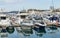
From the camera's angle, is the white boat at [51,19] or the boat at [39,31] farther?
the white boat at [51,19]

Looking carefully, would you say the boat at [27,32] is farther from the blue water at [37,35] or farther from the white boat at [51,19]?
the white boat at [51,19]

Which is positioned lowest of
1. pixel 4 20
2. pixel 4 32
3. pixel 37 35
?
pixel 37 35

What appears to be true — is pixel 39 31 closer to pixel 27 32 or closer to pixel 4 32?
pixel 27 32

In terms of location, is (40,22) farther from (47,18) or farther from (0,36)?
(0,36)

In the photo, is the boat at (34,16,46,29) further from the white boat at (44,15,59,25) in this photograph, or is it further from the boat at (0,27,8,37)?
the boat at (0,27,8,37)

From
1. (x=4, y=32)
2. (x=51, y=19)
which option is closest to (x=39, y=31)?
(x=51, y=19)

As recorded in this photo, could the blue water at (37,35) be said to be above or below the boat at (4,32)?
below

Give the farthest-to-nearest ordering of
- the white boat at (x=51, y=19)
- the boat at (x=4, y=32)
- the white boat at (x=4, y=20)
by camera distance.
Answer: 1. the white boat at (x=51, y=19)
2. the white boat at (x=4, y=20)
3. the boat at (x=4, y=32)

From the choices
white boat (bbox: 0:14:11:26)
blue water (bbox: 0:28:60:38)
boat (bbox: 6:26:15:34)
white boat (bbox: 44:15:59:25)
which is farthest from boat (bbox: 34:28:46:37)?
white boat (bbox: 0:14:11:26)

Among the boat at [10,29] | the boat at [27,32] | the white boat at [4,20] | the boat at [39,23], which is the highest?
the white boat at [4,20]

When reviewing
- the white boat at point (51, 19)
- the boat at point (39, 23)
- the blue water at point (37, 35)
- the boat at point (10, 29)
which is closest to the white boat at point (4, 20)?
the boat at point (10, 29)

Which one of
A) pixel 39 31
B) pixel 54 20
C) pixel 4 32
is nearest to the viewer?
pixel 4 32

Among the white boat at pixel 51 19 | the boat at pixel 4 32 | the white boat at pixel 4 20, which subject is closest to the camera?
the boat at pixel 4 32

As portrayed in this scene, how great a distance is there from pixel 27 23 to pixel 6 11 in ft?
2.09
